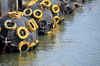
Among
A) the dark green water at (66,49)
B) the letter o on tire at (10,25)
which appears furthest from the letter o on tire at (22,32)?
the dark green water at (66,49)

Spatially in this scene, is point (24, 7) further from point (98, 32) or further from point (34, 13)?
point (98, 32)

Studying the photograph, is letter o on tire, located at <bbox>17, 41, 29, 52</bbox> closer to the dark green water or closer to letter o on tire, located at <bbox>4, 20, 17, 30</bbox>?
the dark green water

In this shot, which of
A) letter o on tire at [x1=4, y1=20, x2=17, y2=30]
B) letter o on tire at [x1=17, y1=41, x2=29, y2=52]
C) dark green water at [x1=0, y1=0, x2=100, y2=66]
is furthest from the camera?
letter o on tire at [x1=17, y1=41, x2=29, y2=52]

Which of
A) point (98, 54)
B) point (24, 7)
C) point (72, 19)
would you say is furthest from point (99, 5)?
point (98, 54)

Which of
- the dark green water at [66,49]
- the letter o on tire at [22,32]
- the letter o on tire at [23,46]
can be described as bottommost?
the dark green water at [66,49]

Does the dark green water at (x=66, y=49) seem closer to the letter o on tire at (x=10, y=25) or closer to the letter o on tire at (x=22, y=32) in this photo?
the letter o on tire at (x=22, y=32)

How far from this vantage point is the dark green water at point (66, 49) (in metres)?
18.7

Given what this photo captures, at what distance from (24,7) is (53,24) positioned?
2683mm

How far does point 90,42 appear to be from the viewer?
2338cm

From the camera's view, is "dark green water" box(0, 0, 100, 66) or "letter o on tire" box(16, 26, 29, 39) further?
"letter o on tire" box(16, 26, 29, 39)

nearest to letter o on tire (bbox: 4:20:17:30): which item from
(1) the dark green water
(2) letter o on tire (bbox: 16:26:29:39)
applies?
(2) letter o on tire (bbox: 16:26:29:39)

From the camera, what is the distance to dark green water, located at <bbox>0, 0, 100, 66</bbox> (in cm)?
1866

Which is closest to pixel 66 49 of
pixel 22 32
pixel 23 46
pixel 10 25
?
pixel 23 46

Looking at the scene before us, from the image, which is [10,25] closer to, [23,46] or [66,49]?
[23,46]
